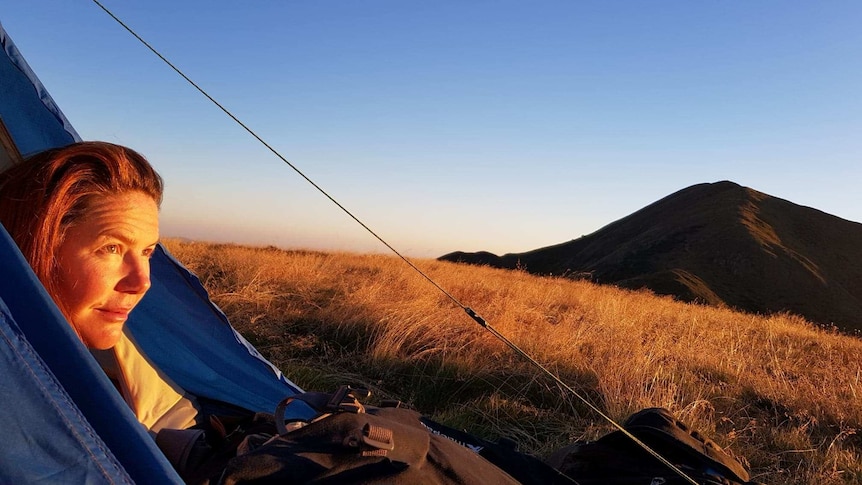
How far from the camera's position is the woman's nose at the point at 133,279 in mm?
1570

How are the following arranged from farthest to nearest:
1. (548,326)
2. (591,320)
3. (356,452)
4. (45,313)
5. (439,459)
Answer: (591,320) → (548,326) → (439,459) → (356,452) → (45,313)

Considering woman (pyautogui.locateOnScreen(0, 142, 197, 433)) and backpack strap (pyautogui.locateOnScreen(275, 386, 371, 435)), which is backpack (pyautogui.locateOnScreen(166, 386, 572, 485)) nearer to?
backpack strap (pyautogui.locateOnScreen(275, 386, 371, 435))

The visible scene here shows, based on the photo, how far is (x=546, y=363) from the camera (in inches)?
193

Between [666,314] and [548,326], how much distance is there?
384cm

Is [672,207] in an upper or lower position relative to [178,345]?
upper

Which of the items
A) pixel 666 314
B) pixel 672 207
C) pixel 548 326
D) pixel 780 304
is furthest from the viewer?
pixel 672 207

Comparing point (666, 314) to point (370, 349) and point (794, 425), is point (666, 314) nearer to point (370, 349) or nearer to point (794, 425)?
point (794, 425)

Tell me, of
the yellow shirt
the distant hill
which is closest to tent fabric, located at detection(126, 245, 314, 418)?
the yellow shirt

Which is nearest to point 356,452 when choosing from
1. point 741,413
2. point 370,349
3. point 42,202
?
point 42,202

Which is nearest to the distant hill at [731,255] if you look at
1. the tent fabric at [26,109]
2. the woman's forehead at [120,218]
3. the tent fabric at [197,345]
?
the tent fabric at [197,345]

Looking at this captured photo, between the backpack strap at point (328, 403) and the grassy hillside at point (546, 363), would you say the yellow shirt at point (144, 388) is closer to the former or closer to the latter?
the backpack strap at point (328, 403)

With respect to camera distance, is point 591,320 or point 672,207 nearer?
Result: point 591,320

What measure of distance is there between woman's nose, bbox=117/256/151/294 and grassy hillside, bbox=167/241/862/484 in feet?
8.14

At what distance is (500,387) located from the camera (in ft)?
14.2
